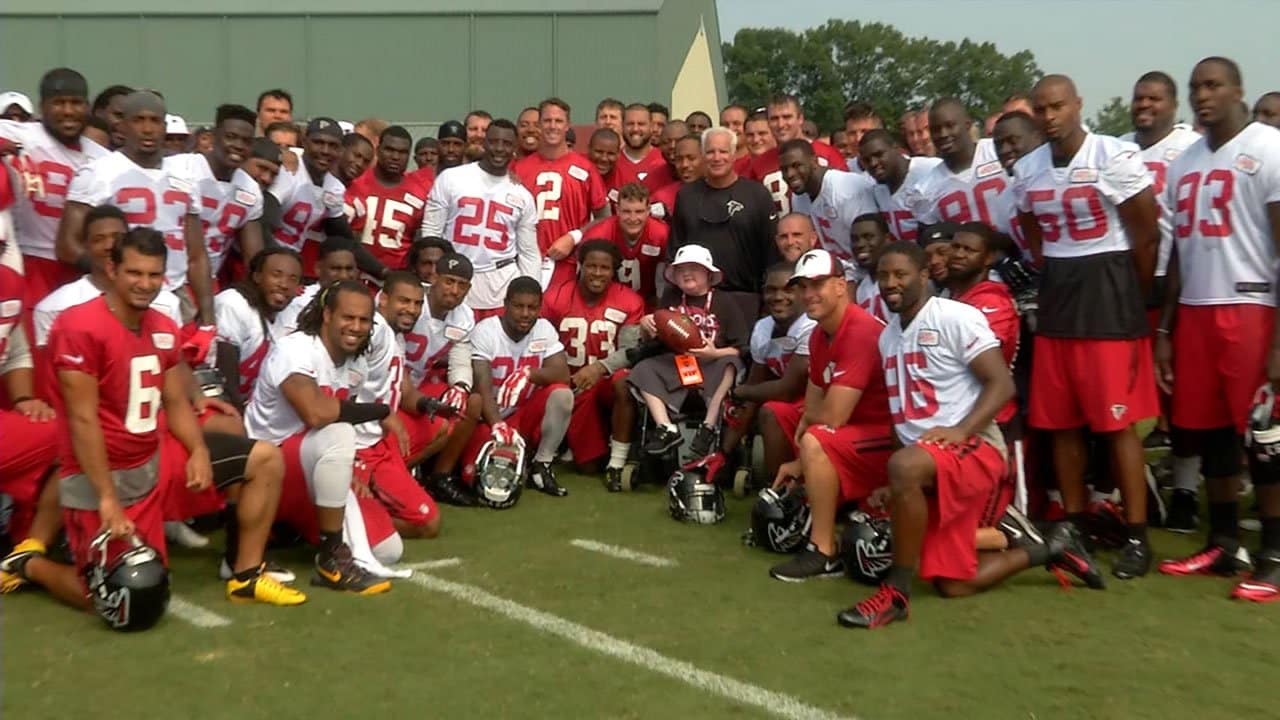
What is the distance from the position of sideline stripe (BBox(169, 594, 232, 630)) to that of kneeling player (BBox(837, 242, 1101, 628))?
284 cm

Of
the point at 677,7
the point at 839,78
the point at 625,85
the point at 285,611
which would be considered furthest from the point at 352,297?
the point at 839,78

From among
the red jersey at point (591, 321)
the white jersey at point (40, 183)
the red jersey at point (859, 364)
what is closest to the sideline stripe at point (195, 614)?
the white jersey at point (40, 183)

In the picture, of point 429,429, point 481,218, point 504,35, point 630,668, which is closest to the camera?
point 630,668

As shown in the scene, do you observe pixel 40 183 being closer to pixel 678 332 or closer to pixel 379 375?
pixel 379 375

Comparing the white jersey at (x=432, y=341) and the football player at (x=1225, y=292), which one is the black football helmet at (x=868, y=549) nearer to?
the football player at (x=1225, y=292)

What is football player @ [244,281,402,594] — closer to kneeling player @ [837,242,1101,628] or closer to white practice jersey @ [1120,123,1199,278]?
kneeling player @ [837,242,1101,628]

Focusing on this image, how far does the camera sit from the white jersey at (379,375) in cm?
643

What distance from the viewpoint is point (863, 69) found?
7388cm

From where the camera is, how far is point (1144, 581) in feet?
18.9

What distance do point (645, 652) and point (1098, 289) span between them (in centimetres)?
294

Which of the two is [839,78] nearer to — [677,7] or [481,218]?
[677,7]

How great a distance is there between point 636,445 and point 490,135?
8.37ft

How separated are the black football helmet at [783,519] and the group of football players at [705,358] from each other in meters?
0.02

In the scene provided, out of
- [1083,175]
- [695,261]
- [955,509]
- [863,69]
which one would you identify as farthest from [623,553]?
[863,69]
